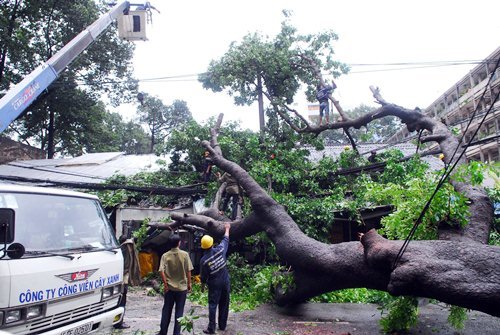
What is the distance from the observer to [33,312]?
3.60m

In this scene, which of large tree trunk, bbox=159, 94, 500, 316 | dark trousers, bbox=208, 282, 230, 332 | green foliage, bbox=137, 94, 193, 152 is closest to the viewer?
large tree trunk, bbox=159, 94, 500, 316

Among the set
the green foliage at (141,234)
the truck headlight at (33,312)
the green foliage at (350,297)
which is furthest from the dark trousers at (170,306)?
the green foliage at (141,234)

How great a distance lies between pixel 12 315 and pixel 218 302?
3061mm

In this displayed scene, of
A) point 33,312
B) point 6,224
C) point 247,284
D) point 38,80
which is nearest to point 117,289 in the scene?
point 33,312

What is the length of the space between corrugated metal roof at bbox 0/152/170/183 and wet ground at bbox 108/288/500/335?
7.64m

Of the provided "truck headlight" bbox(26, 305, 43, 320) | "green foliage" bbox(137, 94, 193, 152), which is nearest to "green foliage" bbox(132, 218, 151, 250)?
"truck headlight" bbox(26, 305, 43, 320)

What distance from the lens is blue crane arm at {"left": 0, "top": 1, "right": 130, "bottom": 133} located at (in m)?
7.28

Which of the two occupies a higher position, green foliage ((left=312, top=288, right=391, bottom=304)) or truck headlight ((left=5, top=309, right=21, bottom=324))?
truck headlight ((left=5, top=309, right=21, bottom=324))

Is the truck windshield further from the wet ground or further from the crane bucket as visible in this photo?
the crane bucket

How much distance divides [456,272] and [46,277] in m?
4.19

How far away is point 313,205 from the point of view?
9359 millimetres

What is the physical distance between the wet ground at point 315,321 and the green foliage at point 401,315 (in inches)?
8.8

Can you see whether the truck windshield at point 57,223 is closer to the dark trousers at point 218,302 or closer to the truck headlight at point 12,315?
the truck headlight at point 12,315

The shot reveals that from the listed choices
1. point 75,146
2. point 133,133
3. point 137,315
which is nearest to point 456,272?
point 137,315
